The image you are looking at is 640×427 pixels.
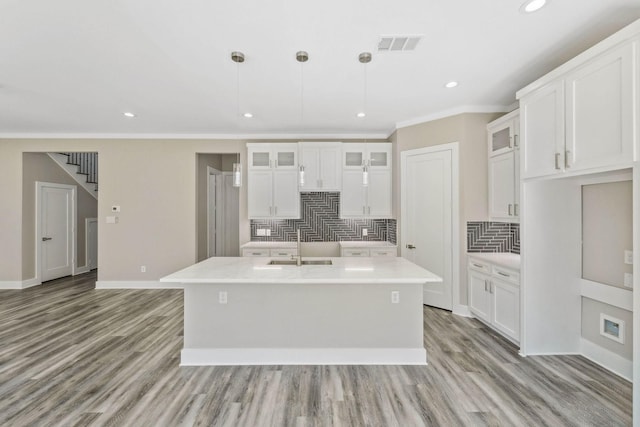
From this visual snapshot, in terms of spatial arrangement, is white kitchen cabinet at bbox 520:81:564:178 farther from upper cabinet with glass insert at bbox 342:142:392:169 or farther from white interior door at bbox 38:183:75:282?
white interior door at bbox 38:183:75:282

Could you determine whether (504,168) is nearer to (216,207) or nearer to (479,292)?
(479,292)

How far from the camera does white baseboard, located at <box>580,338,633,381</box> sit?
2.34 metres

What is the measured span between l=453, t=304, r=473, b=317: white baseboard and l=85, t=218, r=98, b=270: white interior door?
764 centimetres

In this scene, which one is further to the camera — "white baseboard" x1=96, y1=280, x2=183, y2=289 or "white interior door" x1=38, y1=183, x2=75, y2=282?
"white interior door" x1=38, y1=183, x2=75, y2=282

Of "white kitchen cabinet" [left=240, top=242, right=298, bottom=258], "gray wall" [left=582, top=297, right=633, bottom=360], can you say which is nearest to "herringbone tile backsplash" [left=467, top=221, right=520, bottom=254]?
"gray wall" [left=582, top=297, right=633, bottom=360]

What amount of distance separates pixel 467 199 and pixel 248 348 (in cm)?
321

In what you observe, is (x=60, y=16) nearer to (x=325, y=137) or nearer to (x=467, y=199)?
(x=325, y=137)

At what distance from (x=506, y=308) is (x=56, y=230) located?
25.7ft

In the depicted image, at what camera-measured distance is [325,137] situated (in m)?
5.09

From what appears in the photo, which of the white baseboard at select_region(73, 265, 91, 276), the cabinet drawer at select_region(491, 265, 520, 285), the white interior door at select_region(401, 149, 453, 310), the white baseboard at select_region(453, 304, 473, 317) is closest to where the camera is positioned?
the cabinet drawer at select_region(491, 265, 520, 285)

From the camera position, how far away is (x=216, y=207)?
20.2 feet

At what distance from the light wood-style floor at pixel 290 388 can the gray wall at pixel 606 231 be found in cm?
85

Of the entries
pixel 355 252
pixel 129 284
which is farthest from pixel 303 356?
pixel 129 284

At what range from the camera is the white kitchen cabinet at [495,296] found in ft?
9.57
